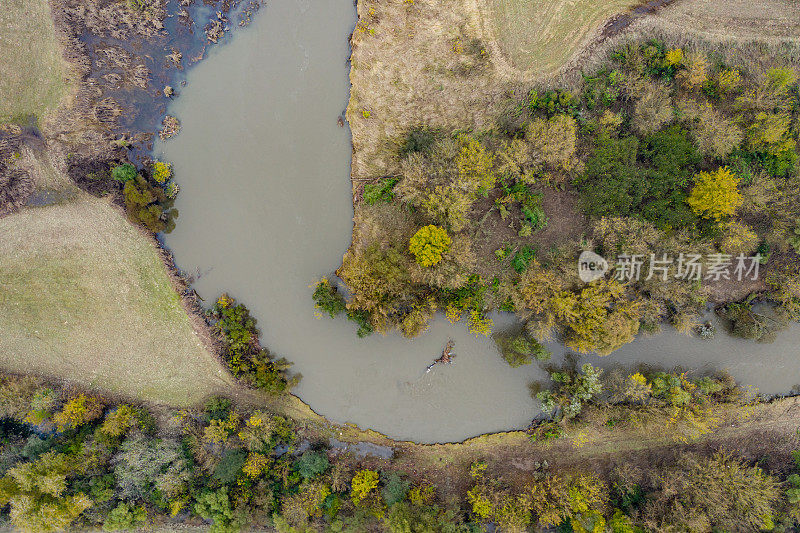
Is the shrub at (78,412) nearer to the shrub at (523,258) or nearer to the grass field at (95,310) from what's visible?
the grass field at (95,310)

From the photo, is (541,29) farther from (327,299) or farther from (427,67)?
(327,299)

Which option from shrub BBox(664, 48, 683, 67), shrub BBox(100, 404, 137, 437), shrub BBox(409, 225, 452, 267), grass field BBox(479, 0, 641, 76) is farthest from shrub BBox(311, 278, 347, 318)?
shrub BBox(664, 48, 683, 67)

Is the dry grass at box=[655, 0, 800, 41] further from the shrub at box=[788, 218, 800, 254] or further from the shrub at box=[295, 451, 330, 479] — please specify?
the shrub at box=[295, 451, 330, 479]

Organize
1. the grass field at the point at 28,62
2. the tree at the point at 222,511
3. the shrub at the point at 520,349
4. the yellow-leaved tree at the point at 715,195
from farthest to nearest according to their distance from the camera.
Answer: the grass field at the point at 28,62, the shrub at the point at 520,349, the tree at the point at 222,511, the yellow-leaved tree at the point at 715,195

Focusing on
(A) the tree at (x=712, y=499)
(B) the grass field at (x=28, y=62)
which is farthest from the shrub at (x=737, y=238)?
(B) the grass field at (x=28, y=62)

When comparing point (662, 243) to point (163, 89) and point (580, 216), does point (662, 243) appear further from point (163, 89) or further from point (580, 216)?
point (163, 89)

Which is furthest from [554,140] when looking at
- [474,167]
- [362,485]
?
[362,485]

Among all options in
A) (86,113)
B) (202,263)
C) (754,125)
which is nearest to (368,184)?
(202,263)
